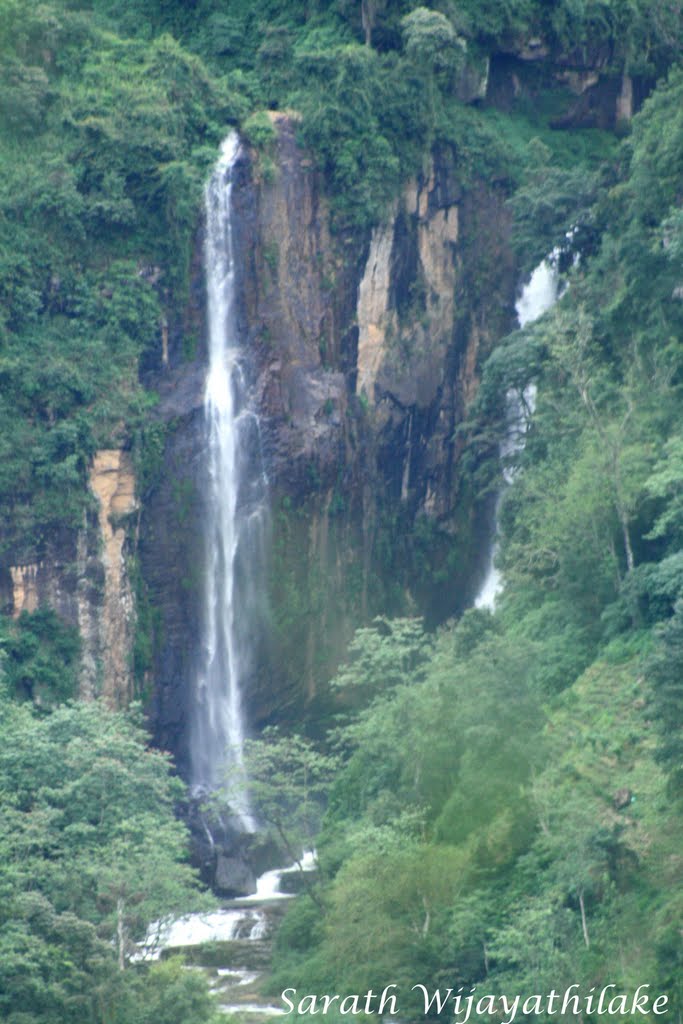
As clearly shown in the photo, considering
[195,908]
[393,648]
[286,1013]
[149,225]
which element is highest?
[149,225]

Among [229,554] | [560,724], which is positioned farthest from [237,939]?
[229,554]

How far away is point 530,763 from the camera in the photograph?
31359 mm

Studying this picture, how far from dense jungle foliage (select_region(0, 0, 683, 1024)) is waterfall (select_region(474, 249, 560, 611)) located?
572 mm

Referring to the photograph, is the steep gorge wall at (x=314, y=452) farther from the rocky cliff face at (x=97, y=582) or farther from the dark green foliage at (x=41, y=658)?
the dark green foliage at (x=41, y=658)

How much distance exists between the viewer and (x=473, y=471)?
4425 cm

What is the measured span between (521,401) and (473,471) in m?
2.39

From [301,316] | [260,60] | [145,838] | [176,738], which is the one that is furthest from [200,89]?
[145,838]

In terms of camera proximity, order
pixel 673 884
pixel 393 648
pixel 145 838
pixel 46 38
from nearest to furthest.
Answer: pixel 673 884, pixel 145 838, pixel 393 648, pixel 46 38

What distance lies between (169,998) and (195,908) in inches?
95.9

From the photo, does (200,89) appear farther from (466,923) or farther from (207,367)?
(466,923)

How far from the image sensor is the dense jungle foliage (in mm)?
29047

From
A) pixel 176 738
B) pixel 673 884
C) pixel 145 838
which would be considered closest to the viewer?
pixel 673 884

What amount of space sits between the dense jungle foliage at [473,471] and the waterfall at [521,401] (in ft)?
1.88

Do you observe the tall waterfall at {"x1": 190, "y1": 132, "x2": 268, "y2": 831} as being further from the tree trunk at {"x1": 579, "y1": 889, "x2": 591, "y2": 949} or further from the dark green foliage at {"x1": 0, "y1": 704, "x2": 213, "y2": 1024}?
the tree trunk at {"x1": 579, "y1": 889, "x2": 591, "y2": 949}
